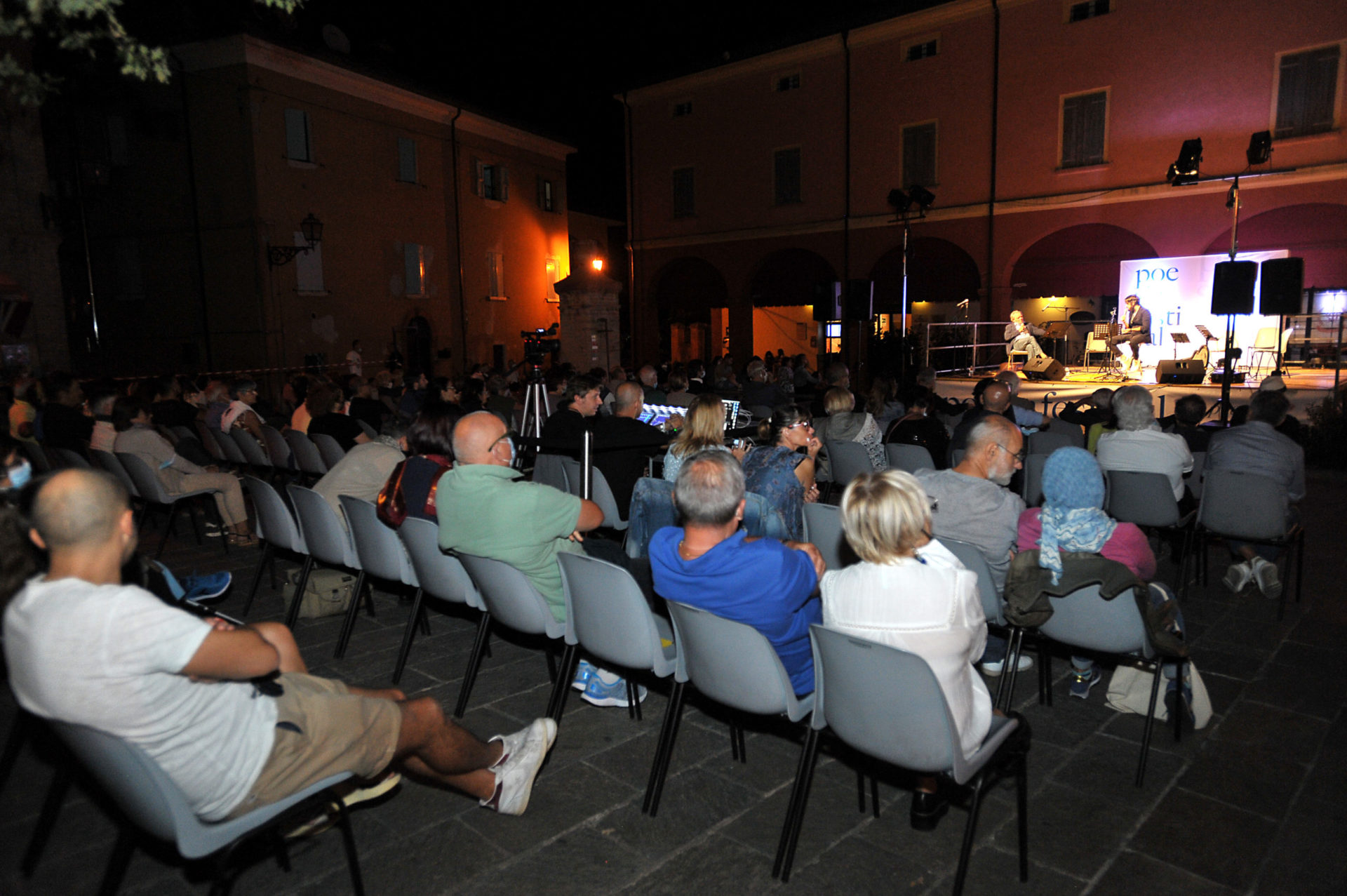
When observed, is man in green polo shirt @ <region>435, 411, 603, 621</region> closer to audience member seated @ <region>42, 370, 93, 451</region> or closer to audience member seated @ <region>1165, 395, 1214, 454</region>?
audience member seated @ <region>1165, 395, 1214, 454</region>

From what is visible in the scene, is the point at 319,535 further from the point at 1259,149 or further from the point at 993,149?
the point at 993,149

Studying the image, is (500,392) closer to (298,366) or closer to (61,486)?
(61,486)

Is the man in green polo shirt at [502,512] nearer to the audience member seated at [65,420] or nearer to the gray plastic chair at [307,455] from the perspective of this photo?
the gray plastic chair at [307,455]

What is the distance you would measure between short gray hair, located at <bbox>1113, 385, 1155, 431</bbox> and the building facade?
879 centimetres

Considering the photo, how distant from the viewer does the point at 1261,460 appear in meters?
4.36

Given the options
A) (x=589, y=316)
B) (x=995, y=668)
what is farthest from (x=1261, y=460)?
(x=589, y=316)

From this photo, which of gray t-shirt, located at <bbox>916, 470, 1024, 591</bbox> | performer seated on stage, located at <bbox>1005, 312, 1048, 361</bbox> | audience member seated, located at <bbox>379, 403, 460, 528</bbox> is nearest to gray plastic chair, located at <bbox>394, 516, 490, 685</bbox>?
audience member seated, located at <bbox>379, 403, 460, 528</bbox>

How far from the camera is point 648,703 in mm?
3449

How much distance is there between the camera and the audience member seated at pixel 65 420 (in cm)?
655

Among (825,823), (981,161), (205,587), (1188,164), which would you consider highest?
(981,161)

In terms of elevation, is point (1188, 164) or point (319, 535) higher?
point (1188, 164)

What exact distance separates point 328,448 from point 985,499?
4.79 meters

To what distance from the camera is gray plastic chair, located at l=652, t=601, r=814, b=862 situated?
231 centimetres

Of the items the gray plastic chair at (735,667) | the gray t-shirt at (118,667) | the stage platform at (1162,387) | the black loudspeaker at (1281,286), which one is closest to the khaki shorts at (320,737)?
the gray t-shirt at (118,667)
